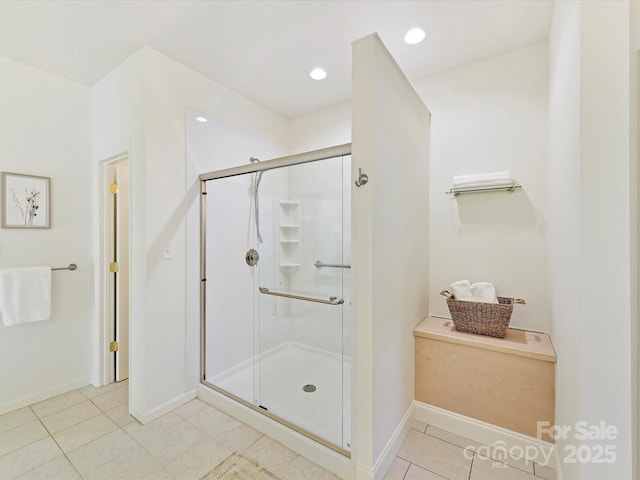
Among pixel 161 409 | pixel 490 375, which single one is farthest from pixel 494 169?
pixel 161 409

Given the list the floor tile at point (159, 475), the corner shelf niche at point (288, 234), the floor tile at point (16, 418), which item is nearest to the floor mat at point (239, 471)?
the floor tile at point (159, 475)

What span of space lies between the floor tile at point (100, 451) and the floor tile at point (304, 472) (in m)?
0.98

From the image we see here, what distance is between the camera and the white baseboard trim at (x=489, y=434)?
164 centimetres

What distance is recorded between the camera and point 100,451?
5.63 feet

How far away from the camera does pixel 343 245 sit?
7.51 ft

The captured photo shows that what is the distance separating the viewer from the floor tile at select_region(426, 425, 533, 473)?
5.31 feet

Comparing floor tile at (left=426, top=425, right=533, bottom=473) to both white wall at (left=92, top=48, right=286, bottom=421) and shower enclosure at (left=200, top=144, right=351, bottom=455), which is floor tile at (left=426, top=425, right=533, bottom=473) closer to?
shower enclosure at (left=200, top=144, right=351, bottom=455)

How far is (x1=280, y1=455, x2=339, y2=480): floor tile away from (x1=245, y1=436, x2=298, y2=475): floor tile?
3cm

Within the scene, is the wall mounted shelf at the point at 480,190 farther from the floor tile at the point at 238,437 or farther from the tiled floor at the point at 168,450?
the floor tile at the point at 238,437

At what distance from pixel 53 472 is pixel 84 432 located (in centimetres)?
34

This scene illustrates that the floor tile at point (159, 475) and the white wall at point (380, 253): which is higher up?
the white wall at point (380, 253)

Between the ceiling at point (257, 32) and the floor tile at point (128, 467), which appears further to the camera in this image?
the ceiling at point (257, 32)

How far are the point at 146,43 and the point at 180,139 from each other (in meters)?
0.64

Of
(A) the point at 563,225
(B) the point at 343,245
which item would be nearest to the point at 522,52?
(A) the point at 563,225
